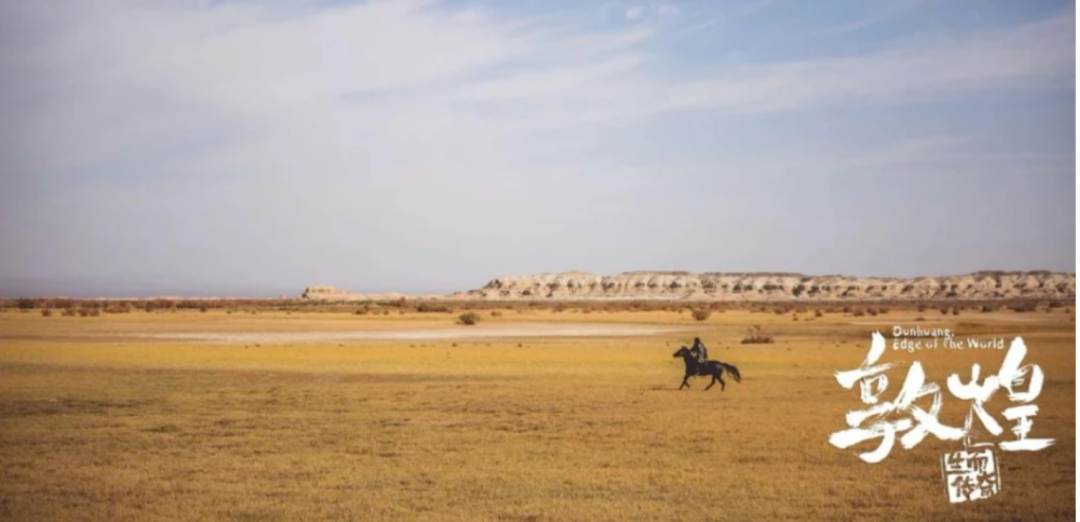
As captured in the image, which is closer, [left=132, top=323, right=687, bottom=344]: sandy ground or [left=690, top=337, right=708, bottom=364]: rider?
[left=690, top=337, right=708, bottom=364]: rider

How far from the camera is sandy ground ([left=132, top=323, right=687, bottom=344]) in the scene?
4456cm

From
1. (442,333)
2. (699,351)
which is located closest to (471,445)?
(699,351)

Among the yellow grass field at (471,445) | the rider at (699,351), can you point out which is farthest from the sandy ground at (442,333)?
the rider at (699,351)

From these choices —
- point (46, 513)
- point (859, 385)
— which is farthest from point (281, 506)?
point (859, 385)

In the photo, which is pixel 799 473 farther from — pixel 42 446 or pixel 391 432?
pixel 42 446

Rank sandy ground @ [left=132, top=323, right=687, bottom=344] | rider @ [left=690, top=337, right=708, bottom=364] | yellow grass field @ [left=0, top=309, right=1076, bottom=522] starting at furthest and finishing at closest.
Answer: sandy ground @ [left=132, top=323, right=687, bottom=344] < rider @ [left=690, top=337, right=708, bottom=364] < yellow grass field @ [left=0, top=309, right=1076, bottom=522]

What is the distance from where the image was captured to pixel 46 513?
11.8 m

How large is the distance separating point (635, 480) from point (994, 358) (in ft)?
78.1

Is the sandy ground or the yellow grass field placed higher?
the sandy ground

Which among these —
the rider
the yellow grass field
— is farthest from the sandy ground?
the rider

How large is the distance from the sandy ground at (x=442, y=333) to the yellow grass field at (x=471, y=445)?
504 inches

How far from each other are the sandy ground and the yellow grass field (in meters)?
12.8

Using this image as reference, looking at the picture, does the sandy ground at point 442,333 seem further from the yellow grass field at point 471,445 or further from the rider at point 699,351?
the rider at point 699,351

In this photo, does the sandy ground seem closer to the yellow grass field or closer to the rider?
the yellow grass field
